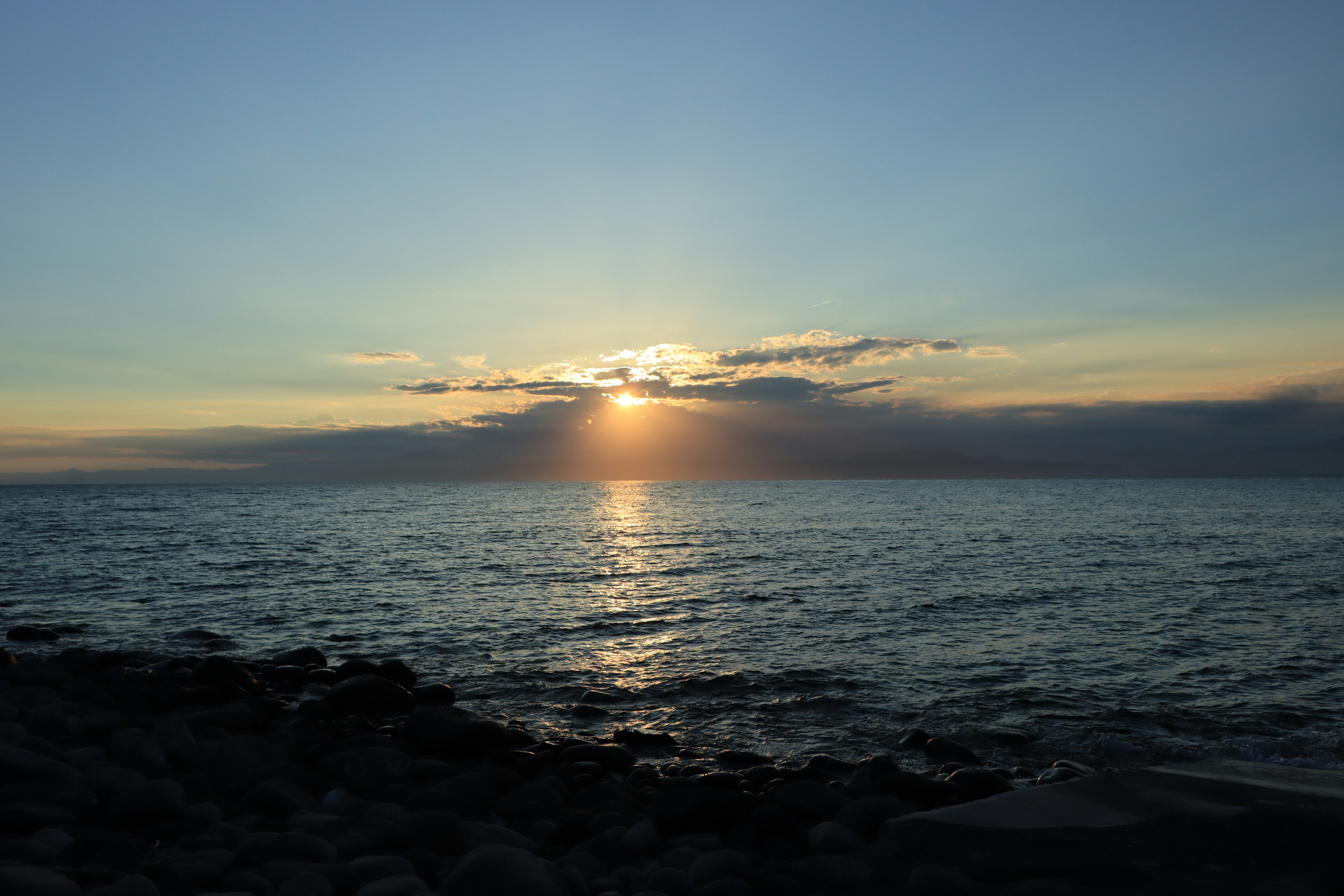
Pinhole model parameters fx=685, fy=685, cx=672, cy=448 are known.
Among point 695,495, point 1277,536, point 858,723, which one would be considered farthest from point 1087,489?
point 858,723

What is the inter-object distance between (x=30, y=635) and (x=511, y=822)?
1716 centimetres

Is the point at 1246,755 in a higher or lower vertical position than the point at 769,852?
lower

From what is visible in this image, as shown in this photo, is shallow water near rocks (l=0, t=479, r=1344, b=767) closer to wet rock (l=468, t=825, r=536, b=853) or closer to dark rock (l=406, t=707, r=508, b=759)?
dark rock (l=406, t=707, r=508, b=759)

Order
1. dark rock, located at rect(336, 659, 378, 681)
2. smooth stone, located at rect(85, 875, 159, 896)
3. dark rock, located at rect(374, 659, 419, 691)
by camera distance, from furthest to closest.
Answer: dark rock, located at rect(336, 659, 378, 681) → dark rock, located at rect(374, 659, 419, 691) → smooth stone, located at rect(85, 875, 159, 896)

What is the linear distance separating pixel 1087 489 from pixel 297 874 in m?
168

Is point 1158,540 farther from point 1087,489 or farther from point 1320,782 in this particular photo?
point 1087,489

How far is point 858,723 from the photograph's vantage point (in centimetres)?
1114

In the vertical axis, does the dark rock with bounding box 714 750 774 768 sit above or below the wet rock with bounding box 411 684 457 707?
below

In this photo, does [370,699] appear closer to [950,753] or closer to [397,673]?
[397,673]

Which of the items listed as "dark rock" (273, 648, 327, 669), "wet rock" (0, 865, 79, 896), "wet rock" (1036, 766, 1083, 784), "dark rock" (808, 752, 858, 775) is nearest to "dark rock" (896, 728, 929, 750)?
"dark rock" (808, 752, 858, 775)

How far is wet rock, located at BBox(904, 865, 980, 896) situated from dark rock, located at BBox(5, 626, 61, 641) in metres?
20.6

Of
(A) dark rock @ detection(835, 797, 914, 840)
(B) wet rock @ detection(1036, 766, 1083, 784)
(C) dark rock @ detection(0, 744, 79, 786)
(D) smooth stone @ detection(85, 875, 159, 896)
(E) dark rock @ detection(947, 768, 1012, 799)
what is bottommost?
(B) wet rock @ detection(1036, 766, 1083, 784)

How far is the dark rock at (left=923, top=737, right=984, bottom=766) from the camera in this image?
9.59m

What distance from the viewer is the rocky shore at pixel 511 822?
195 inches
